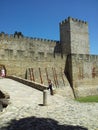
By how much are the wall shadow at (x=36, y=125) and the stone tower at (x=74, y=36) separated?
24.5 meters

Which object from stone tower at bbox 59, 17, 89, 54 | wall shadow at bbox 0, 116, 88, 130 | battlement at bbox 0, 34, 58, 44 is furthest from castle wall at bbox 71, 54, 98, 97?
wall shadow at bbox 0, 116, 88, 130

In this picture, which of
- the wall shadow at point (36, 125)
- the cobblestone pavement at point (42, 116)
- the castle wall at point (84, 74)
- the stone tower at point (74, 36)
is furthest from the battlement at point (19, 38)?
the wall shadow at point (36, 125)

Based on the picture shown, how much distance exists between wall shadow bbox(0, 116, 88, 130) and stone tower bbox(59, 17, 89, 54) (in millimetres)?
24501

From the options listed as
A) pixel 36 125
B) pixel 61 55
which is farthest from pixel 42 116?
pixel 61 55

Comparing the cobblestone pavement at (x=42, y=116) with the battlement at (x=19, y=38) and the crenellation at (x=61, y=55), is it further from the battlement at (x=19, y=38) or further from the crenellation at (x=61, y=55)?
the battlement at (x=19, y=38)

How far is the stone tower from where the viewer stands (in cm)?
3325

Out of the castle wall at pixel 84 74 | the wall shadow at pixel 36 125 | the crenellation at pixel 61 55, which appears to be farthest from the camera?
the castle wall at pixel 84 74

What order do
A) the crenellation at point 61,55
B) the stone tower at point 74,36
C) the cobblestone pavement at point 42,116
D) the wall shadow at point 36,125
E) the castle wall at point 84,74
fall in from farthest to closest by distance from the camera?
the stone tower at point 74,36 < the castle wall at point 84,74 < the crenellation at point 61,55 < the cobblestone pavement at point 42,116 < the wall shadow at point 36,125

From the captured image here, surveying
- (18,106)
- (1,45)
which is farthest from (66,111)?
(1,45)

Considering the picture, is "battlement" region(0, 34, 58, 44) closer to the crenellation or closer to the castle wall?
the crenellation

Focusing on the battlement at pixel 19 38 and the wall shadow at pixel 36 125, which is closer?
the wall shadow at pixel 36 125

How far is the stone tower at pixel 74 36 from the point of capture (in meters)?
33.2

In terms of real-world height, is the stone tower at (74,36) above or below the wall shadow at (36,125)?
above

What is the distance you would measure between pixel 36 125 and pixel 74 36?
85.8ft
